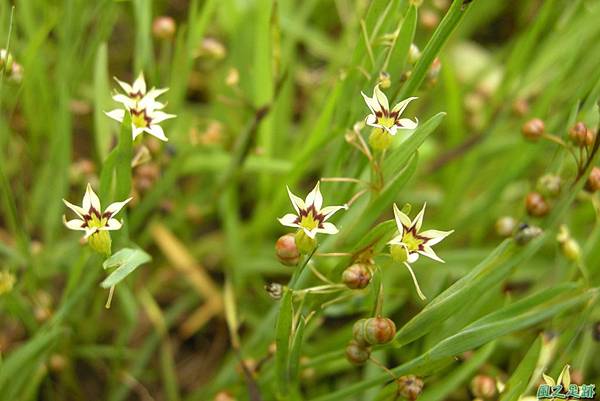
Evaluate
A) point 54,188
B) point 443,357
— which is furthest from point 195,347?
point 443,357

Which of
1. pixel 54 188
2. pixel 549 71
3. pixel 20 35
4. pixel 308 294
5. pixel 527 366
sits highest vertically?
pixel 20 35

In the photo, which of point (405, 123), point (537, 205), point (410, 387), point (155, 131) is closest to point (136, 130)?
point (155, 131)

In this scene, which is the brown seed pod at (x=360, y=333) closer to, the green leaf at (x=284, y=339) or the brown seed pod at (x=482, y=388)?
the green leaf at (x=284, y=339)

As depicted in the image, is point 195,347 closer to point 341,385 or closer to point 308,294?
point 341,385

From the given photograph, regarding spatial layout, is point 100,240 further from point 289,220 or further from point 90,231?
point 289,220

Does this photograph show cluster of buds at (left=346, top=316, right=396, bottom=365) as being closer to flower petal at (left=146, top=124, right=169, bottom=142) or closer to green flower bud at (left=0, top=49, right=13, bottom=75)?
flower petal at (left=146, top=124, right=169, bottom=142)

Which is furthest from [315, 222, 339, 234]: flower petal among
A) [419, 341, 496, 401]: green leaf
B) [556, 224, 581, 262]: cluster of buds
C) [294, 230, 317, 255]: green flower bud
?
[556, 224, 581, 262]: cluster of buds
